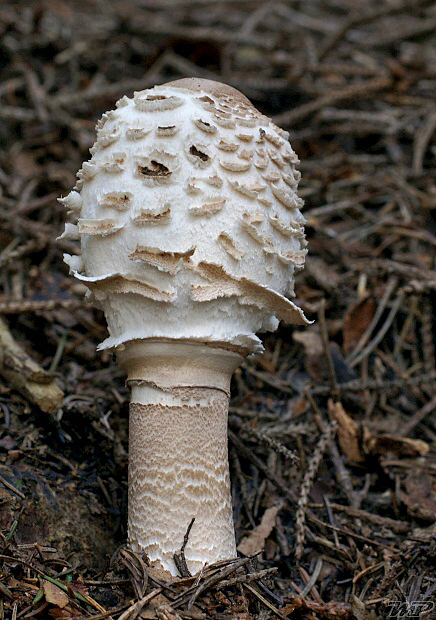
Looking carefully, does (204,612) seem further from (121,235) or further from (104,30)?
(104,30)

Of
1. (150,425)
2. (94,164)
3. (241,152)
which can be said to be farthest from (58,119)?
(150,425)

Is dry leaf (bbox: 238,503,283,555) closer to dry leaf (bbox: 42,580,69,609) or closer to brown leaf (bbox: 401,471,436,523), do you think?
brown leaf (bbox: 401,471,436,523)

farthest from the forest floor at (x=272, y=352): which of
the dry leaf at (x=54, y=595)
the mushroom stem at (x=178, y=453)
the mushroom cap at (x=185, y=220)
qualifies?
the mushroom cap at (x=185, y=220)

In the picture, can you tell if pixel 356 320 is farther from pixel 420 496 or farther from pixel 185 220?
pixel 185 220

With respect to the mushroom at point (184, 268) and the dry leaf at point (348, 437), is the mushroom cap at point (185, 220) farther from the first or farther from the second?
the dry leaf at point (348, 437)

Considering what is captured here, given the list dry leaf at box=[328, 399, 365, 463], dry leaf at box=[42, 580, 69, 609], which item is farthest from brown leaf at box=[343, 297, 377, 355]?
dry leaf at box=[42, 580, 69, 609]

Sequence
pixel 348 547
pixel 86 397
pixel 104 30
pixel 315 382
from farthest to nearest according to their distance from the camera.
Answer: pixel 104 30
pixel 315 382
pixel 86 397
pixel 348 547
